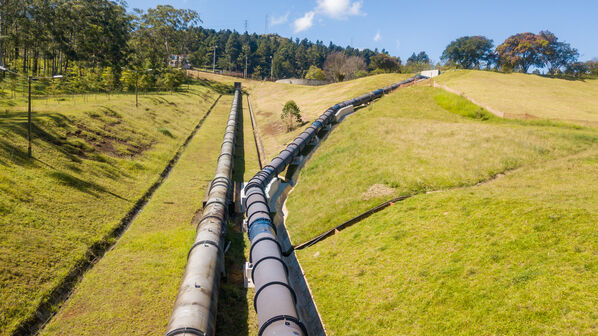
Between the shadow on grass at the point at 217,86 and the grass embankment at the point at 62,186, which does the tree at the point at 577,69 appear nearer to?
the shadow on grass at the point at 217,86

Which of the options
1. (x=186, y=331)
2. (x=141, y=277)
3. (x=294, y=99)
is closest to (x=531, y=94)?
(x=294, y=99)

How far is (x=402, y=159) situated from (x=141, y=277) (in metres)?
24.4

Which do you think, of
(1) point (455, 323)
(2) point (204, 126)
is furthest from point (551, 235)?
(2) point (204, 126)

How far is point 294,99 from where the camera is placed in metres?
90.9

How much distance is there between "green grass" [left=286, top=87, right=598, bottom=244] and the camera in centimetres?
2683

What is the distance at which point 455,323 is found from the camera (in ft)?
45.4

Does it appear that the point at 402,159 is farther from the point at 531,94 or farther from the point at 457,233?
the point at 531,94

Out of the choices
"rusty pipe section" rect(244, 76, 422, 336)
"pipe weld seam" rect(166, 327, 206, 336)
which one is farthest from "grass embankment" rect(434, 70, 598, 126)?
"pipe weld seam" rect(166, 327, 206, 336)

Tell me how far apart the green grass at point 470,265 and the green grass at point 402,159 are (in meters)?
2.86

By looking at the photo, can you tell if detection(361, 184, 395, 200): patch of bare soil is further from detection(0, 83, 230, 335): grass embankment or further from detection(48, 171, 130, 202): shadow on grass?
detection(48, 171, 130, 202): shadow on grass

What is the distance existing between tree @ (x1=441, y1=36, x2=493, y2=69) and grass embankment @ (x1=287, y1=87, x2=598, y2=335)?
84229 mm

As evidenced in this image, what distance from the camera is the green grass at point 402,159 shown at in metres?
26.8

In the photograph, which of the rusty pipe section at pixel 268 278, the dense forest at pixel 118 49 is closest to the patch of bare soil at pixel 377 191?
the rusty pipe section at pixel 268 278

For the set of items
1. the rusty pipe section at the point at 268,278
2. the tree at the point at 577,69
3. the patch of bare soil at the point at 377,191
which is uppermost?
the tree at the point at 577,69
